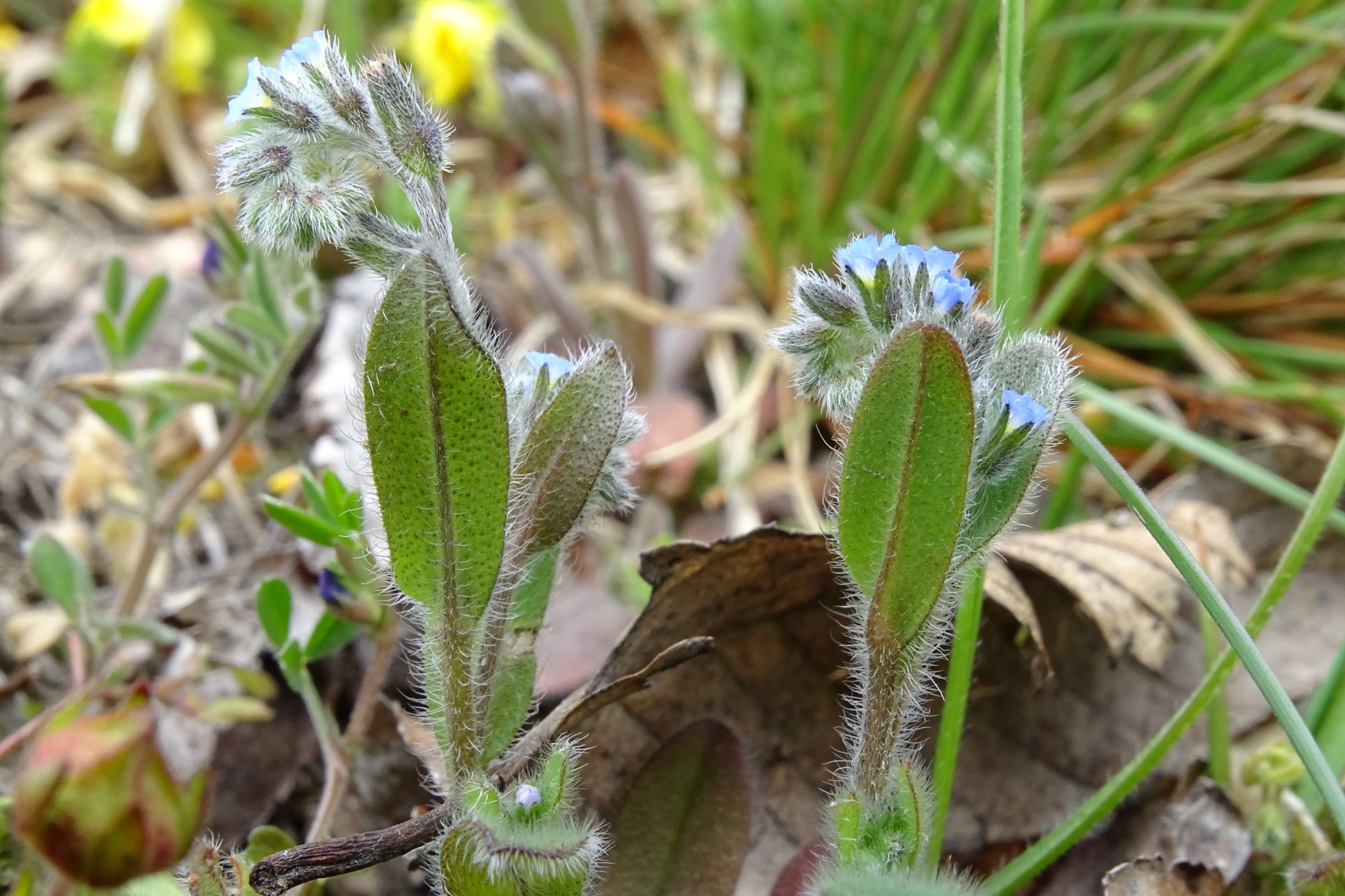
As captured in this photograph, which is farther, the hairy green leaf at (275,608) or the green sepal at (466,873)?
the hairy green leaf at (275,608)

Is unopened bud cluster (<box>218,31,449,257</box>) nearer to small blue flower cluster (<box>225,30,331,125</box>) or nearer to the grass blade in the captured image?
small blue flower cluster (<box>225,30,331,125</box>)

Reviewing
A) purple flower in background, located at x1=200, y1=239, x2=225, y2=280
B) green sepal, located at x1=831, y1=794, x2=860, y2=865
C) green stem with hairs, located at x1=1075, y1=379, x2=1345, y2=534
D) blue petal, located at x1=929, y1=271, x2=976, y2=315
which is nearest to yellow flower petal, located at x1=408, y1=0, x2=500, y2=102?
purple flower in background, located at x1=200, y1=239, x2=225, y2=280

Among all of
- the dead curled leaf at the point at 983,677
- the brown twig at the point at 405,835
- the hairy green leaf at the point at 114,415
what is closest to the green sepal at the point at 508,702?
the brown twig at the point at 405,835

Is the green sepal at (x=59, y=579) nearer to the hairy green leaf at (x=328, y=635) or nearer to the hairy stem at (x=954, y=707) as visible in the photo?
the hairy green leaf at (x=328, y=635)

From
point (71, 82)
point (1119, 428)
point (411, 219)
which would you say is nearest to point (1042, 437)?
point (1119, 428)

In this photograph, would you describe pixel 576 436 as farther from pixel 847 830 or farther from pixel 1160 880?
pixel 1160 880

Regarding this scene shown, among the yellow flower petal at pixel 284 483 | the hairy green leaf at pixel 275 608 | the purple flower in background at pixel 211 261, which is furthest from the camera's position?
the yellow flower petal at pixel 284 483

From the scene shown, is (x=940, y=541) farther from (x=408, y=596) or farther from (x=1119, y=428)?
(x=1119, y=428)
